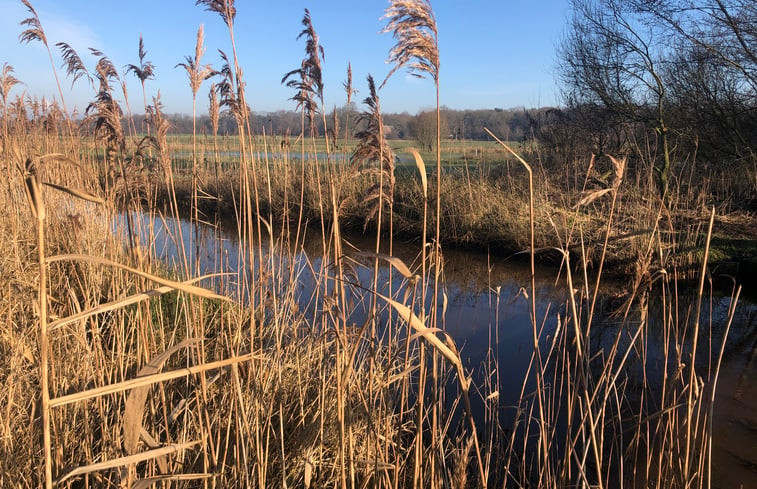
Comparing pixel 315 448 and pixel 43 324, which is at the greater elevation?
pixel 43 324

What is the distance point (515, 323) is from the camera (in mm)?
4930

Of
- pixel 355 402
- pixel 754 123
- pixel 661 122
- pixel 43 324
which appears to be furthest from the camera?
pixel 661 122

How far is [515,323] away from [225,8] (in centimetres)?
413

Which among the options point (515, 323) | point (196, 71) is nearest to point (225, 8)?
point (196, 71)

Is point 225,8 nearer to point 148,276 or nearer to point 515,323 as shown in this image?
point 148,276

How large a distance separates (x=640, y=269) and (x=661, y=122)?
8.17m

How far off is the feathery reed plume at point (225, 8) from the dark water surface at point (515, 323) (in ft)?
2.70

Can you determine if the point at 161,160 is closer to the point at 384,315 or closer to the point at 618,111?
the point at 384,315

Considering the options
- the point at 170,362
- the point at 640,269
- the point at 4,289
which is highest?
the point at 640,269

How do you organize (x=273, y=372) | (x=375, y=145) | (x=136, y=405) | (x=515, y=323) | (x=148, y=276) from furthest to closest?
(x=515, y=323) → (x=273, y=372) → (x=375, y=145) → (x=136, y=405) → (x=148, y=276)

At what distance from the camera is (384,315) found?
4.57m

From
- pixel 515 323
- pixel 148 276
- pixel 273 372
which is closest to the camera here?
pixel 148 276

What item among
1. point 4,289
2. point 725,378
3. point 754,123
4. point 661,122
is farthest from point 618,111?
point 4,289

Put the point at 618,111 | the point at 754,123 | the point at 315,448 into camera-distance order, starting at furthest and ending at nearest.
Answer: the point at 618,111
the point at 754,123
the point at 315,448
